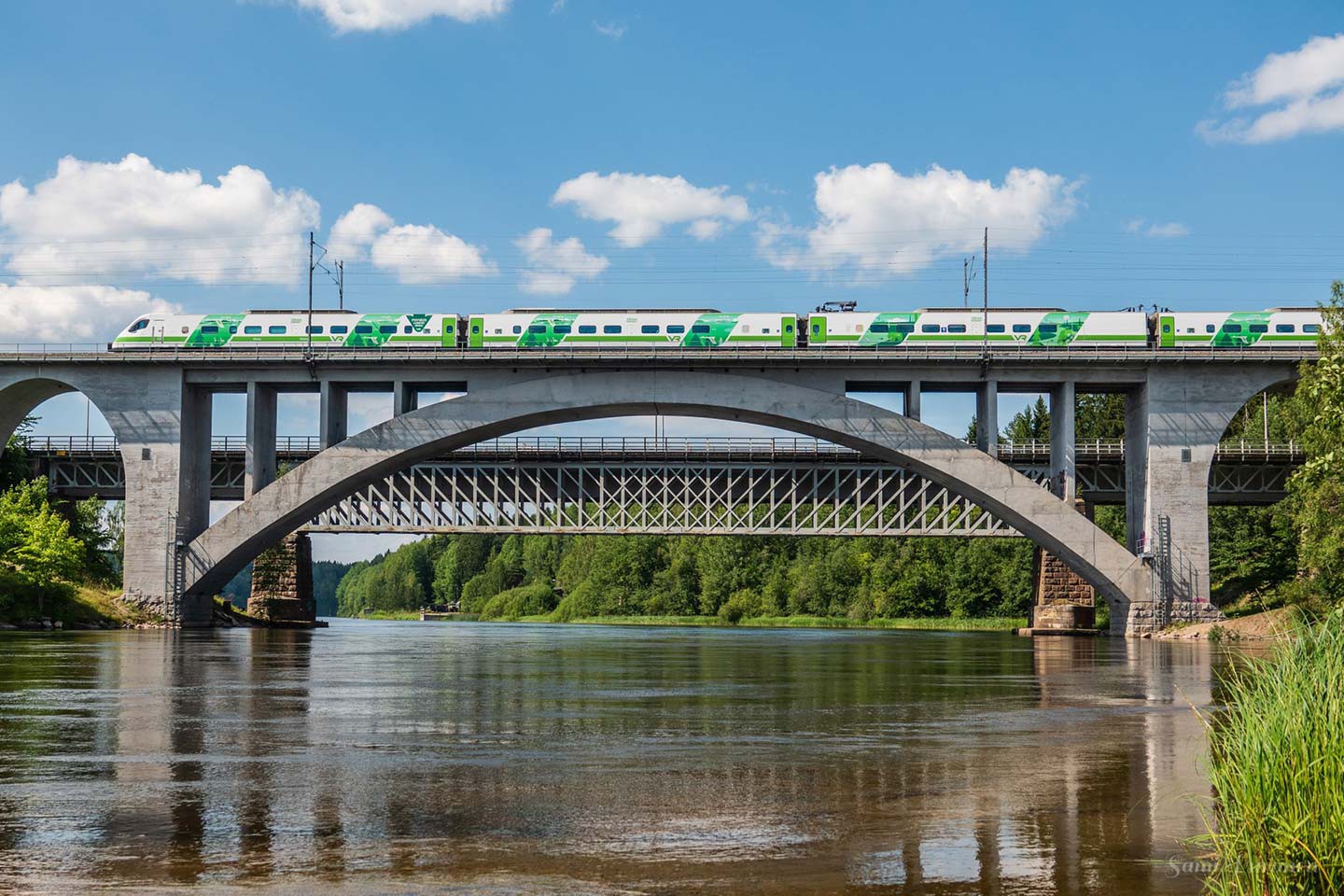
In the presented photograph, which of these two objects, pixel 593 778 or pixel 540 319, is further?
pixel 540 319

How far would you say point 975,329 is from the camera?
60469 millimetres

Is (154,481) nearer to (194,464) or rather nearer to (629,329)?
(194,464)

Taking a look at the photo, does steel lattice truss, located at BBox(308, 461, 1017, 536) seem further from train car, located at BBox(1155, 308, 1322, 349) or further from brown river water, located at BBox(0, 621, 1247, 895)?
brown river water, located at BBox(0, 621, 1247, 895)

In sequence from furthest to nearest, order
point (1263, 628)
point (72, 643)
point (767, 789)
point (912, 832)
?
point (1263, 628), point (72, 643), point (767, 789), point (912, 832)

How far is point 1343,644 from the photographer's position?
337 inches

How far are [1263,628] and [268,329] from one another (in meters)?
46.4

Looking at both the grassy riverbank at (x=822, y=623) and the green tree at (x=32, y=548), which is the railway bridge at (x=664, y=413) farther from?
the grassy riverbank at (x=822, y=623)

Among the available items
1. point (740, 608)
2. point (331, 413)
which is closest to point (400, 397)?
point (331, 413)

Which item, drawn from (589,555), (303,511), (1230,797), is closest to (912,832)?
(1230,797)

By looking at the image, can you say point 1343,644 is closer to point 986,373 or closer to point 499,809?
point 499,809

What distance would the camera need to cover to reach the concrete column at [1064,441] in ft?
200

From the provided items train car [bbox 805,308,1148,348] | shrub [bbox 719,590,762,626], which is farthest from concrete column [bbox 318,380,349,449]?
shrub [bbox 719,590,762,626]

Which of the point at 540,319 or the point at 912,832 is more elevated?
the point at 540,319

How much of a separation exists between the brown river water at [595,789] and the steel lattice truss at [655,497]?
52.4 meters
